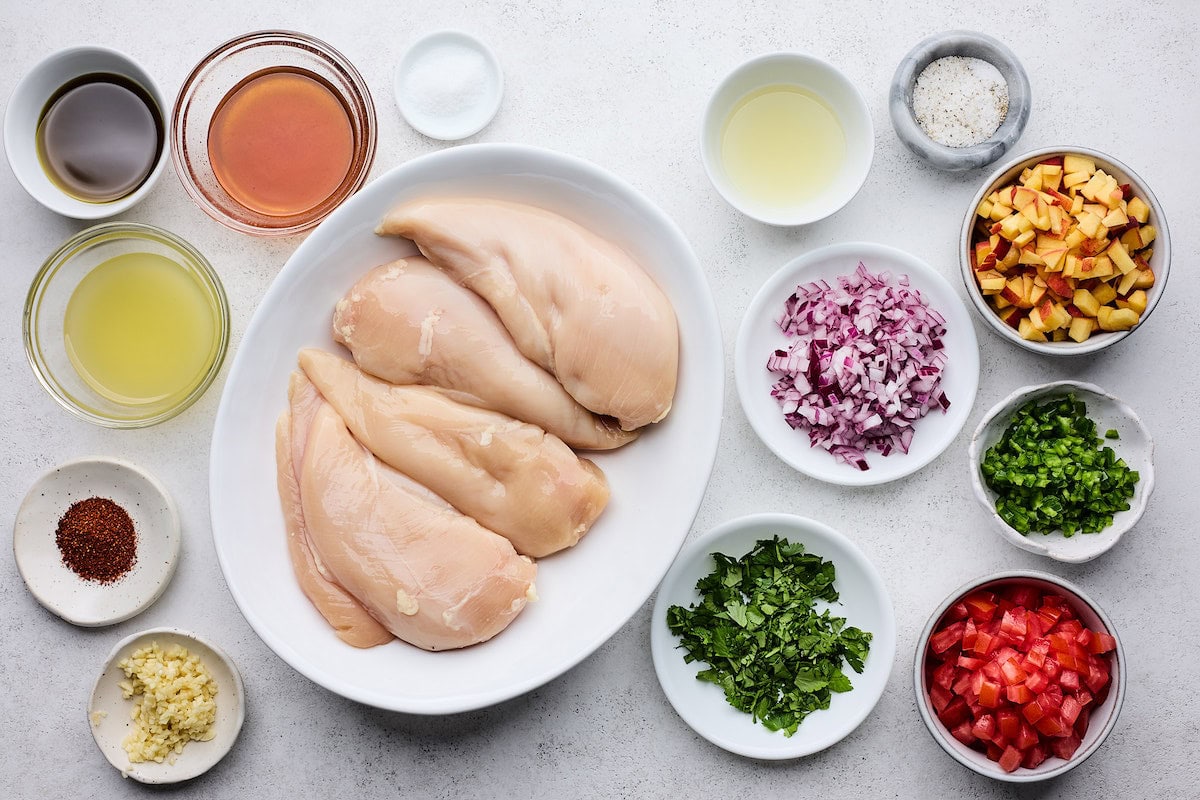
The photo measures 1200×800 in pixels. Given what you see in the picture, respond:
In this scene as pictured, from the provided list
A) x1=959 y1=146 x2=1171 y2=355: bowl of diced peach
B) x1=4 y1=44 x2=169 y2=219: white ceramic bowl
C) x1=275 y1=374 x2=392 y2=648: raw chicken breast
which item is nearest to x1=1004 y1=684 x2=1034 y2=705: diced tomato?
x1=959 y1=146 x2=1171 y2=355: bowl of diced peach

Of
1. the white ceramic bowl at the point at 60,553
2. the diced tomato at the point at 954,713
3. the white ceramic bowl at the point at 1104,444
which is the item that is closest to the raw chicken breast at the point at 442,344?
the white ceramic bowl at the point at 60,553

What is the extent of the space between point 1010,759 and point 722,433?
3.22 ft

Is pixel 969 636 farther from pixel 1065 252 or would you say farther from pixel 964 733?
pixel 1065 252

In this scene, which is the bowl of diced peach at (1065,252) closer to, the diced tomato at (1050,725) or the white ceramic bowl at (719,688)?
the white ceramic bowl at (719,688)

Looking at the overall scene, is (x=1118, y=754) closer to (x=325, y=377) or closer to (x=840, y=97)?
(x=840, y=97)

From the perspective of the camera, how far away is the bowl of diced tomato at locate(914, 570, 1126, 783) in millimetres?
→ 2021

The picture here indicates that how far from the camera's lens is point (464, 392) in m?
1.86

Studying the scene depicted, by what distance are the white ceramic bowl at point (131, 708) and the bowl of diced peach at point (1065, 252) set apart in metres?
1.97

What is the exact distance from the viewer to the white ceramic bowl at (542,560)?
184cm

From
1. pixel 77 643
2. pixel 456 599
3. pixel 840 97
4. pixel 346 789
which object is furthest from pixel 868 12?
pixel 77 643

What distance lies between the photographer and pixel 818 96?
215 centimetres

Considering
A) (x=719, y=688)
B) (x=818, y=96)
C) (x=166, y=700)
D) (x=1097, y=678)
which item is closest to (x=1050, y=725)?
(x=1097, y=678)

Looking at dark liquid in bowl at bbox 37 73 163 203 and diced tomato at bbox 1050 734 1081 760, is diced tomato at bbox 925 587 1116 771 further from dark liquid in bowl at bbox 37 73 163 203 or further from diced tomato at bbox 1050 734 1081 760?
dark liquid in bowl at bbox 37 73 163 203

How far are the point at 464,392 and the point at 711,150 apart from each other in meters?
0.83
